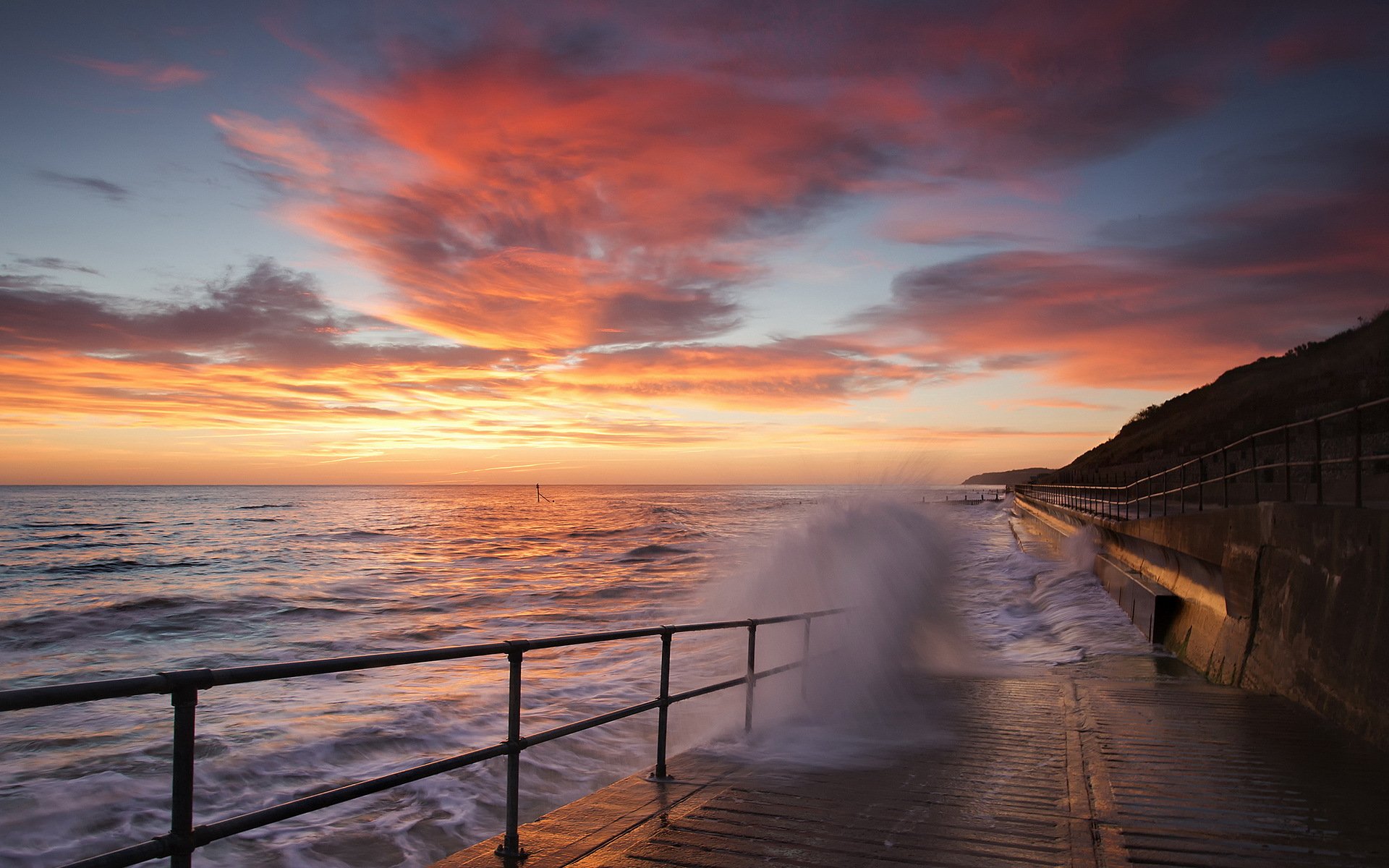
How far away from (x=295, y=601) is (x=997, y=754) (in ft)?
72.7

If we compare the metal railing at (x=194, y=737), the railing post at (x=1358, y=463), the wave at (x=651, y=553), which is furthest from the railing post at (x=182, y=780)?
the wave at (x=651, y=553)

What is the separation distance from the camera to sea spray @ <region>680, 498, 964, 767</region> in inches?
264

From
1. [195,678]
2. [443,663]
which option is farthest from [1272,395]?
[195,678]

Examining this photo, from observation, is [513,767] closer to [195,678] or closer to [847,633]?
[195,678]

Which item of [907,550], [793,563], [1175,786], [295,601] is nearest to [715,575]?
[907,550]

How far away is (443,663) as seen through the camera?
47.8ft

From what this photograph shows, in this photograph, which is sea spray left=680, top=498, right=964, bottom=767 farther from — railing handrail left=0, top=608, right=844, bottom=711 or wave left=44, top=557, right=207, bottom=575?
wave left=44, top=557, right=207, bottom=575

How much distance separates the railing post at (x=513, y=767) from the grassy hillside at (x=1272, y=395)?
137 feet

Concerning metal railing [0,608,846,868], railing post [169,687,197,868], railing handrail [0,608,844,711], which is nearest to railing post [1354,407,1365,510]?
metal railing [0,608,846,868]

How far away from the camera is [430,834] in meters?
6.98

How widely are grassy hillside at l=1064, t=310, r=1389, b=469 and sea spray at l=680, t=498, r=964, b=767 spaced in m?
27.2

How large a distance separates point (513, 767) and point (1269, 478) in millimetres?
35467

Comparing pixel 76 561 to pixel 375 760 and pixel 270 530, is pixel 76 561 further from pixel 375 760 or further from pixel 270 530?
pixel 375 760

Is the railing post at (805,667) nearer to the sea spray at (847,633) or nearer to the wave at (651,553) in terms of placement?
the sea spray at (847,633)
